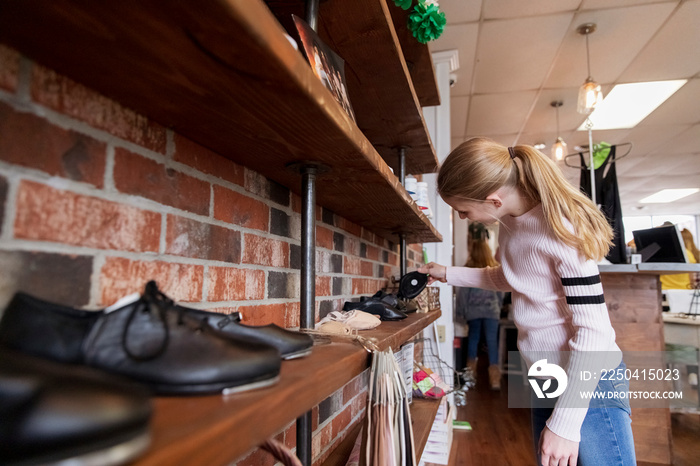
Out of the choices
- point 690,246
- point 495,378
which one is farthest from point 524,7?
point 690,246

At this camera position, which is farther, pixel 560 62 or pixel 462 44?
pixel 560 62

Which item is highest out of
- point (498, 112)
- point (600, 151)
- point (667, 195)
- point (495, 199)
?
point (498, 112)

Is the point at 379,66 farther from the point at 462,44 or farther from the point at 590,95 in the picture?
the point at 590,95

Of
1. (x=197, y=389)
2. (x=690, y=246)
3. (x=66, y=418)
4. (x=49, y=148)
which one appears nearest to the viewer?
(x=66, y=418)

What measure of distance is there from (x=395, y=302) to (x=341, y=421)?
0.42m

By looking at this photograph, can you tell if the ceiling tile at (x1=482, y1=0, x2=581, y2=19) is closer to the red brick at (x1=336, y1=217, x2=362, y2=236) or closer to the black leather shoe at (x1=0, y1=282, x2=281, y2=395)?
the red brick at (x1=336, y1=217, x2=362, y2=236)

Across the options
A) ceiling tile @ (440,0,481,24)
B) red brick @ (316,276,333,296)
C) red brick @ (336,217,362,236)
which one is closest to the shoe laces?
red brick @ (316,276,333,296)

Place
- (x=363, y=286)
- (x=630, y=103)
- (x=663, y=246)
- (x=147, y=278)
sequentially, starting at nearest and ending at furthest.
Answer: (x=147, y=278) < (x=363, y=286) < (x=663, y=246) < (x=630, y=103)

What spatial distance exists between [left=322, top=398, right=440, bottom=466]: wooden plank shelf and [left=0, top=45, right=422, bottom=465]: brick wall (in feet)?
1.00

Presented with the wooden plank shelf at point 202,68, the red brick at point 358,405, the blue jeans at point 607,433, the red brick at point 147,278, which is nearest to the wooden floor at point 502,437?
the red brick at point 358,405

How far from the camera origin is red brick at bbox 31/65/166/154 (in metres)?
0.44

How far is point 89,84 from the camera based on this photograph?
484 millimetres

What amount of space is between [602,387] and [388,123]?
1.03 m

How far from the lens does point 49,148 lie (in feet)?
1.46
